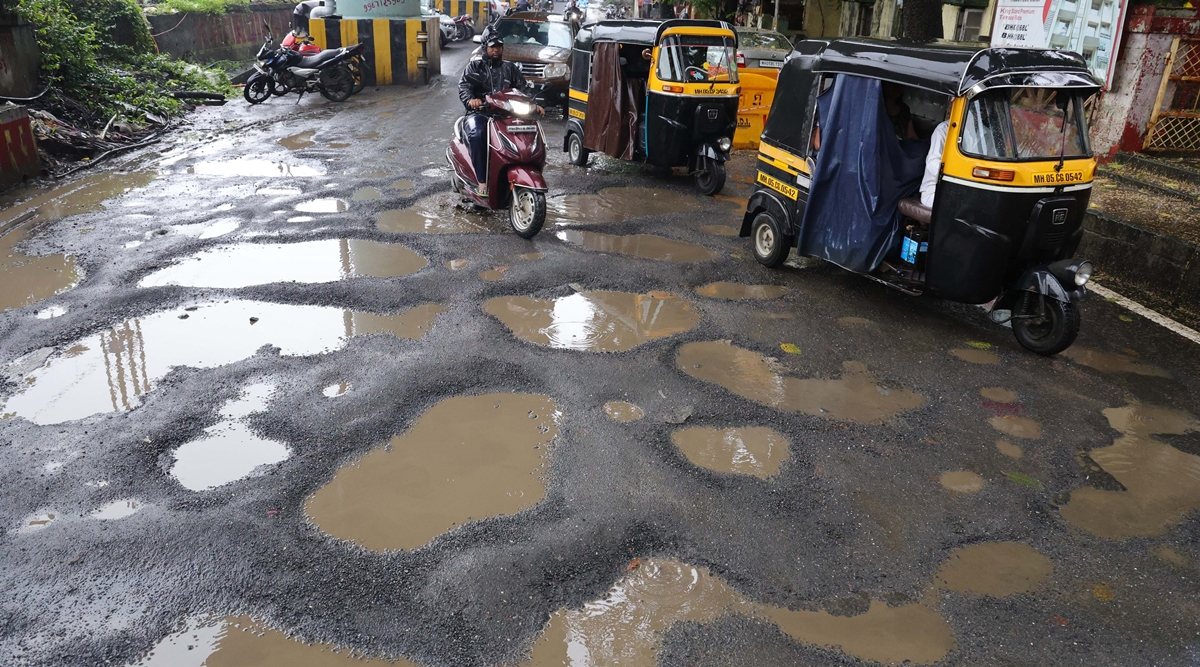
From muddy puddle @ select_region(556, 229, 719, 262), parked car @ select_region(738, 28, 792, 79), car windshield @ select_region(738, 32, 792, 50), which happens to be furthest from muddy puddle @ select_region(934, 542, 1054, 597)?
car windshield @ select_region(738, 32, 792, 50)

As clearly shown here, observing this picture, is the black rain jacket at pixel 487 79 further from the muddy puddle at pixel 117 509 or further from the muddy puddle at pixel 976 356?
the muddy puddle at pixel 117 509

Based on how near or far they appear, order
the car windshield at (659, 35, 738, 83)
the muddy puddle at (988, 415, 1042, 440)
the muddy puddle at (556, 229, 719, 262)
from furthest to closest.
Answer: the car windshield at (659, 35, 738, 83)
the muddy puddle at (556, 229, 719, 262)
the muddy puddle at (988, 415, 1042, 440)

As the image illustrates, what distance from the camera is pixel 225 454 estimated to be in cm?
407

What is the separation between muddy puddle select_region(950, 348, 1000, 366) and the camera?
5.44 meters

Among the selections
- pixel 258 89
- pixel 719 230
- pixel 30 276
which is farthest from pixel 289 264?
pixel 258 89

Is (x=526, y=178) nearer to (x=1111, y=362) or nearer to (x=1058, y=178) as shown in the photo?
(x=1058, y=178)

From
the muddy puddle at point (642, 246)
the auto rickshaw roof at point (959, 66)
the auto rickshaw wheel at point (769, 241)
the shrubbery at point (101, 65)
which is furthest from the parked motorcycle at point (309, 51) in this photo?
the auto rickshaw roof at point (959, 66)

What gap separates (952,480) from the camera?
4070 mm

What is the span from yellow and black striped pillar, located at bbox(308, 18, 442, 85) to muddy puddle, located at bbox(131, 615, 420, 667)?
53.5 ft

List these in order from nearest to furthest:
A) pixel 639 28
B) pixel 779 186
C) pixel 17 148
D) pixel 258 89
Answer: pixel 779 186 < pixel 17 148 < pixel 639 28 < pixel 258 89

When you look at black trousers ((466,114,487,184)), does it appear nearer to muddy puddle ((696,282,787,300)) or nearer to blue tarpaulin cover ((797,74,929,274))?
muddy puddle ((696,282,787,300))

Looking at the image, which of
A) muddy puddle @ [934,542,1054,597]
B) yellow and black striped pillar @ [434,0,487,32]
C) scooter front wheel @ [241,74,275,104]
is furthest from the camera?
yellow and black striped pillar @ [434,0,487,32]

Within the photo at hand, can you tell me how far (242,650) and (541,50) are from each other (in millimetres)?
14436

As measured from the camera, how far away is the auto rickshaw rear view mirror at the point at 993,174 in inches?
205
